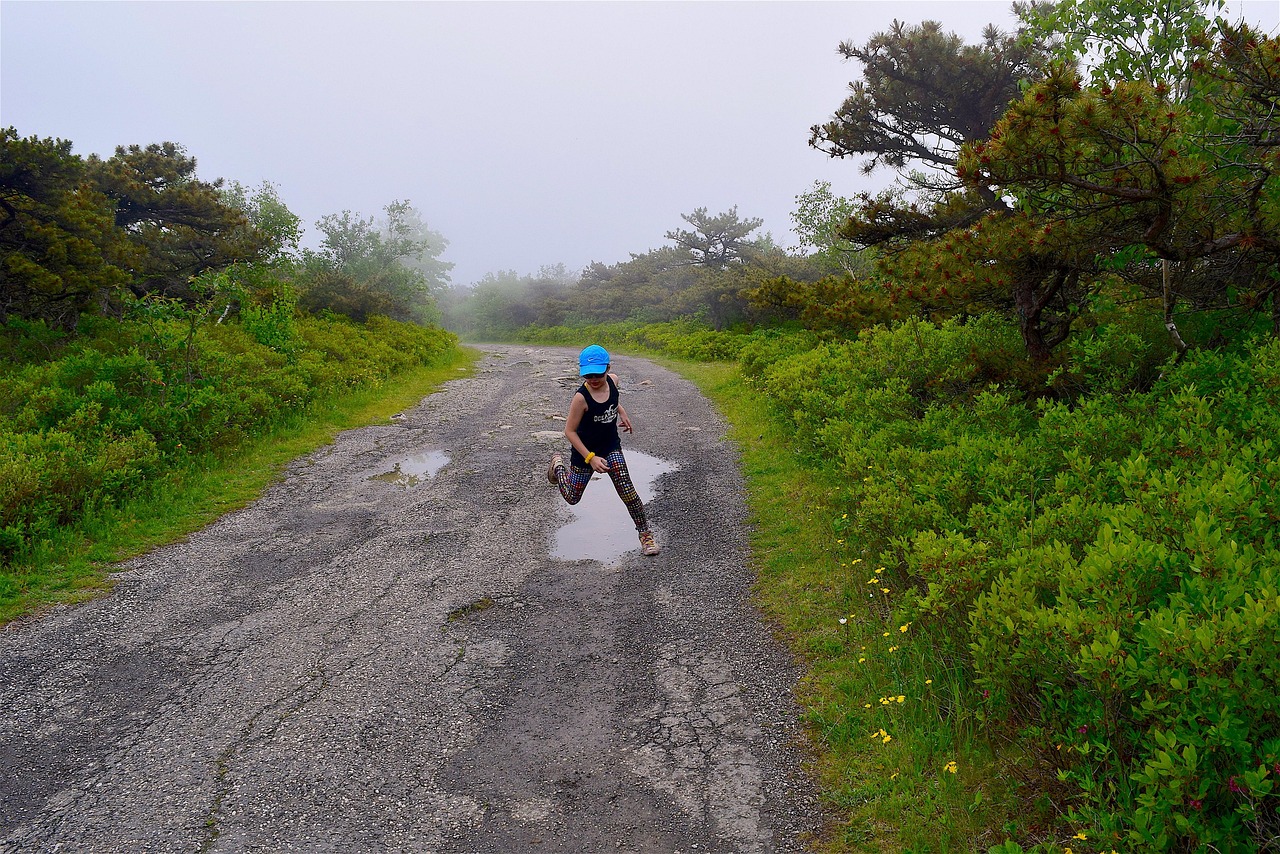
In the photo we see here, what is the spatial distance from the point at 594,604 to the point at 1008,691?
310 cm

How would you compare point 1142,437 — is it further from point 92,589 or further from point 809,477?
point 92,589

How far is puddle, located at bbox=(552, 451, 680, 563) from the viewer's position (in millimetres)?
6707

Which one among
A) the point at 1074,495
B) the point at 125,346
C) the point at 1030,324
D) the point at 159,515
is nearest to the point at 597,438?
the point at 1074,495

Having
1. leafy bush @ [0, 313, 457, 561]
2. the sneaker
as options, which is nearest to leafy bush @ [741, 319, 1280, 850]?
the sneaker

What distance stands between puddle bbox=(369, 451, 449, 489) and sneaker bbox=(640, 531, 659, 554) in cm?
369

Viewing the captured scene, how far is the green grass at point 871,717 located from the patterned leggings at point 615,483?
45.9 inches

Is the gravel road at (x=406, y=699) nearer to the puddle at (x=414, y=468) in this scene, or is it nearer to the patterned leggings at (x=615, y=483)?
the patterned leggings at (x=615, y=483)

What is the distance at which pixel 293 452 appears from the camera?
10453 millimetres

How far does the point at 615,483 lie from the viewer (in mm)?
6551

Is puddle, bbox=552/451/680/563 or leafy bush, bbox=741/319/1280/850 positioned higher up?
leafy bush, bbox=741/319/1280/850

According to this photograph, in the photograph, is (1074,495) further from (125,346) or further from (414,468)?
(125,346)

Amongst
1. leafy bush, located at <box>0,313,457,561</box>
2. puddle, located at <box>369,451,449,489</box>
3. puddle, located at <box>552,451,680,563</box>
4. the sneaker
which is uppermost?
leafy bush, located at <box>0,313,457,561</box>

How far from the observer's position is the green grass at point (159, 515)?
5.80 metres

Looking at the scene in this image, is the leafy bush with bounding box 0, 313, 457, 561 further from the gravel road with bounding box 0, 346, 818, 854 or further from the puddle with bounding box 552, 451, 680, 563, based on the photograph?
the puddle with bounding box 552, 451, 680, 563
